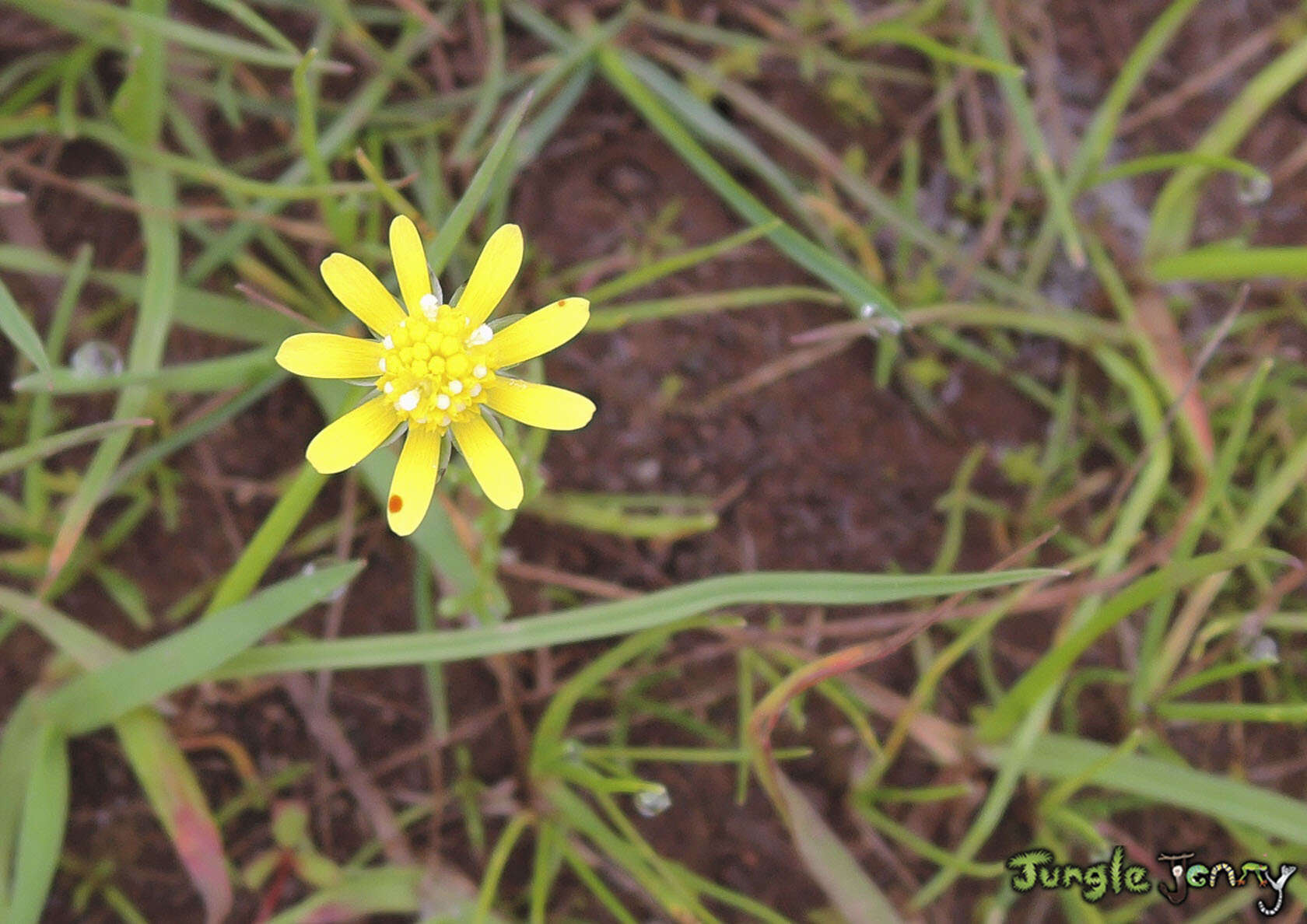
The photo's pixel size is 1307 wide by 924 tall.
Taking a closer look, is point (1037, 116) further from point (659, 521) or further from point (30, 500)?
point (30, 500)

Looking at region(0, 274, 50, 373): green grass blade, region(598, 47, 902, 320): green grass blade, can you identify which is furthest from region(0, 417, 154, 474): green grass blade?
region(598, 47, 902, 320): green grass blade

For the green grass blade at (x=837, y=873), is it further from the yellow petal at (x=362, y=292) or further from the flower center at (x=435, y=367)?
the yellow petal at (x=362, y=292)

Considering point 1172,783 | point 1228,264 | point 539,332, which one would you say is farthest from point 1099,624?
point 539,332

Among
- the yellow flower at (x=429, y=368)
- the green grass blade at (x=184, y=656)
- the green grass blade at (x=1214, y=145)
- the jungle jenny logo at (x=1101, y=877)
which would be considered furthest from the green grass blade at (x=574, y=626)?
the green grass blade at (x=1214, y=145)

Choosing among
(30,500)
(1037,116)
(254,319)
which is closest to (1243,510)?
(1037,116)

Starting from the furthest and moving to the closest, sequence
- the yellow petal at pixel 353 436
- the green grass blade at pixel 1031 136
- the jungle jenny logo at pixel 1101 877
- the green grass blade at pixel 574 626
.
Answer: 1. the green grass blade at pixel 1031 136
2. the jungle jenny logo at pixel 1101 877
3. the green grass blade at pixel 574 626
4. the yellow petal at pixel 353 436

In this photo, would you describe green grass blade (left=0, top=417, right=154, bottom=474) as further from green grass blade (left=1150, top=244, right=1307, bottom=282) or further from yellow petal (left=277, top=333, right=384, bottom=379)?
green grass blade (left=1150, top=244, right=1307, bottom=282)

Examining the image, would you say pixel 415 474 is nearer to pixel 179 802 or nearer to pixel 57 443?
pixel 57 443
